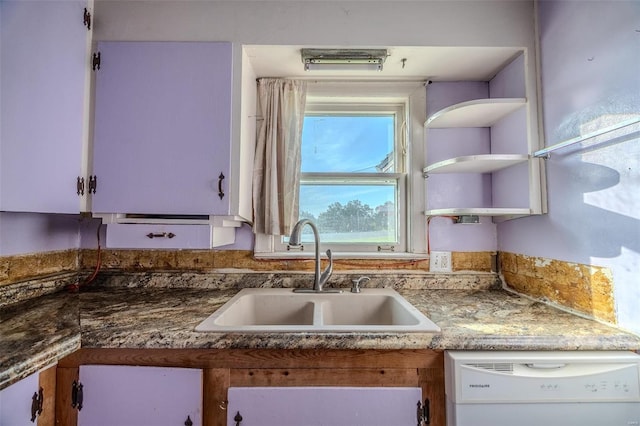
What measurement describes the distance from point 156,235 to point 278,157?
0.71 metres

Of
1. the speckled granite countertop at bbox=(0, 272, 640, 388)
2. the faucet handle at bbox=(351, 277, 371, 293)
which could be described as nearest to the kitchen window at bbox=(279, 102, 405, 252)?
the faucet handle at bbox=(351, 277, 371, 293)

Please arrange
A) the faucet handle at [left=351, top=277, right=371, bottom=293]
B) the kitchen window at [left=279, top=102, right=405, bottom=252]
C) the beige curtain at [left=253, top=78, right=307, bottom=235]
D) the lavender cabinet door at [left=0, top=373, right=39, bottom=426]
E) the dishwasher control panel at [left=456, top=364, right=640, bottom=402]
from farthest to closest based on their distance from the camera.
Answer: the kitchen window at [left=279, top=102, right=405, bottom=252] < the beige curtain at [left=253, top=78, right=307, bottom=235] < the faucet handle at [left=351, top=277, right=371, bottom=293] < the dishwasher control panel at [left=456, top=364, right=640, bottom=402] < the lavender cabinet door at [left=0, top=373, right=39, bottom=426]

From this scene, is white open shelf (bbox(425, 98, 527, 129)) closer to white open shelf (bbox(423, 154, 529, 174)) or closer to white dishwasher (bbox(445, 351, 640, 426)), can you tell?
white open shelf (bbox(423, 154, 529, 174))

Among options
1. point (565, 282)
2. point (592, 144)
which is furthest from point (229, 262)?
point (592, 144)

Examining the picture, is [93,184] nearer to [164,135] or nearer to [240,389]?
[164,135]

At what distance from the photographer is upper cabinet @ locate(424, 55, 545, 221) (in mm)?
1331

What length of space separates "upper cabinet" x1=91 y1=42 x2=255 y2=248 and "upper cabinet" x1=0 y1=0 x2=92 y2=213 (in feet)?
0.23

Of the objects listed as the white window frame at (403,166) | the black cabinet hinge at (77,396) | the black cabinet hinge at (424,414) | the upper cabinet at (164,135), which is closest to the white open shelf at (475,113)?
the white window frame at (403,166)

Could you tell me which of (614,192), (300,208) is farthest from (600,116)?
(300,208)

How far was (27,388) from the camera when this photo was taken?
833 millimetres

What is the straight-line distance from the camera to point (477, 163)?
1.41 metres

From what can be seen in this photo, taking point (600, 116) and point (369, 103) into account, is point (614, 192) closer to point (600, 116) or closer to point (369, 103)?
point (600, 116)

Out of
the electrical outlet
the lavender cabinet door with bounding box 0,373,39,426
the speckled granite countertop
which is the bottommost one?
the lavender cabinet door with bounding box 0,373,39,426

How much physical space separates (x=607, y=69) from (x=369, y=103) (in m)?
1.02
